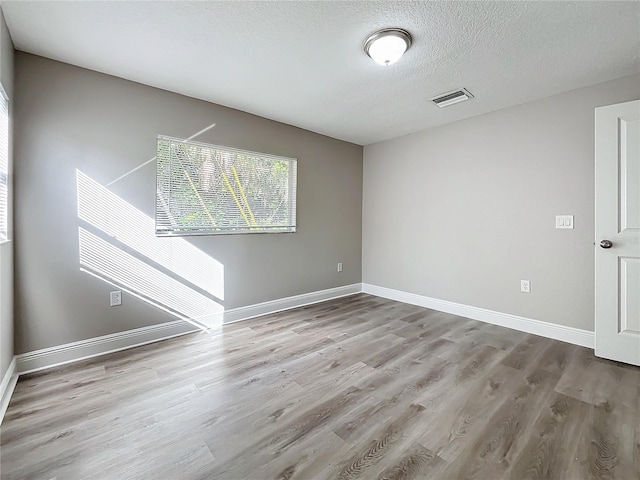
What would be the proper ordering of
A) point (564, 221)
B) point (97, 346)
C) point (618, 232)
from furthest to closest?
point (564, 221)
point (97, 346)
point (618, 232)

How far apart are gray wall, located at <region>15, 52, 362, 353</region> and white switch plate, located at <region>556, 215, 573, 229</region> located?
10.2 feet

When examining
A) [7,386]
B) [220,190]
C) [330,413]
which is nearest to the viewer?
[330,413]

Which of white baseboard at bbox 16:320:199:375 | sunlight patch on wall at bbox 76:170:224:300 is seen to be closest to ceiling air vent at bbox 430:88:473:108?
sunlight patch on wall at bbox 76:170:224:300

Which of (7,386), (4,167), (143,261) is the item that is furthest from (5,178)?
(7,386)

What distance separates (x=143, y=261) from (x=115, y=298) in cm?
39

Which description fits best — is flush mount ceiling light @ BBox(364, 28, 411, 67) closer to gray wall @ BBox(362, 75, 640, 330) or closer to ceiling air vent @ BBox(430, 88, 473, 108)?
ceiling air vent @ BBox(430, 88, 473, 108)

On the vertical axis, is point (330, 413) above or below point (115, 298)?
below

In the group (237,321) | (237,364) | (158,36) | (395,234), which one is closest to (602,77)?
(395,234)

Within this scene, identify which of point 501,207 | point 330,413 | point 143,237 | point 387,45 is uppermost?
point 387,45

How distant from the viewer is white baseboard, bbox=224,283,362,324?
11.1 ft

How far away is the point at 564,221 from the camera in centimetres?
282

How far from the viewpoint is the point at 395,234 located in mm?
4328

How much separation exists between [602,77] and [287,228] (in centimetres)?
342

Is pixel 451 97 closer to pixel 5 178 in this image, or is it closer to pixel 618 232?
pixel 618 232
